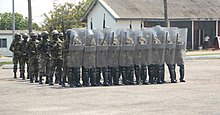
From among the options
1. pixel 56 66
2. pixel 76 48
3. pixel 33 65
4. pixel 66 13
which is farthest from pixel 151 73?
pixel 66 13

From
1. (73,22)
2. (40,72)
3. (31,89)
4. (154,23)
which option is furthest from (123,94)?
(73,22)

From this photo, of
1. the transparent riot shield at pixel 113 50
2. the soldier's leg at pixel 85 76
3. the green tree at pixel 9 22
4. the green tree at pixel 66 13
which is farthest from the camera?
the green tree at pixel 9 22

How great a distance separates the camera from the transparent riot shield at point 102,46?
2069 cm

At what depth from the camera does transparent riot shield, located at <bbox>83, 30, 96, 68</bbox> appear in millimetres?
20422

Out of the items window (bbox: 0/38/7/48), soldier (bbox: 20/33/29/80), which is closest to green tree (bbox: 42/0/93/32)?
window (bbox: 0/38/7/48)

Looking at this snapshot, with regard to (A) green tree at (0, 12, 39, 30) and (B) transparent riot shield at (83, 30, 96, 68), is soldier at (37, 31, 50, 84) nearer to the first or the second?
(B) transparent riot shield at (83, 30, 96, 68)

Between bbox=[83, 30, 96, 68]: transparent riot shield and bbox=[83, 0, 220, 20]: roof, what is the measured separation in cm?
3095

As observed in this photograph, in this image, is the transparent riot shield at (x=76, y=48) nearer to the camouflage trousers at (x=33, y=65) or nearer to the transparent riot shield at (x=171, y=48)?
the camouflage trousers at (x=33, y=65)

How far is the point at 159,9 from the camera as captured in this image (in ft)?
183

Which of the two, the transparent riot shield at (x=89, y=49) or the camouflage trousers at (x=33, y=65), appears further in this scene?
the camouflage trousers at (x=33, y=65)

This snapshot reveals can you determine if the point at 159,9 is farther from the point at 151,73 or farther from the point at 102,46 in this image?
the point at 102,46

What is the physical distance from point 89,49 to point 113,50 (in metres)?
0.97

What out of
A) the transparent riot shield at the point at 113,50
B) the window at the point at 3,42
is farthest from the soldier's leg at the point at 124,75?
the window at the point at 3,42

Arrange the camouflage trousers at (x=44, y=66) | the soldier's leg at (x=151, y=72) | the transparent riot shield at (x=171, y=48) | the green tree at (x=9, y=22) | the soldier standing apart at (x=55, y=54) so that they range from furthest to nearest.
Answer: the green tree at (x=9, y=22) < the camouflage trousers at (x=44, y=66) < the transparent riot shield at (x=171, y=48) < the soldier's leg at (x=151, y=72) < the soldier standing apart at (x=55, y=54)
